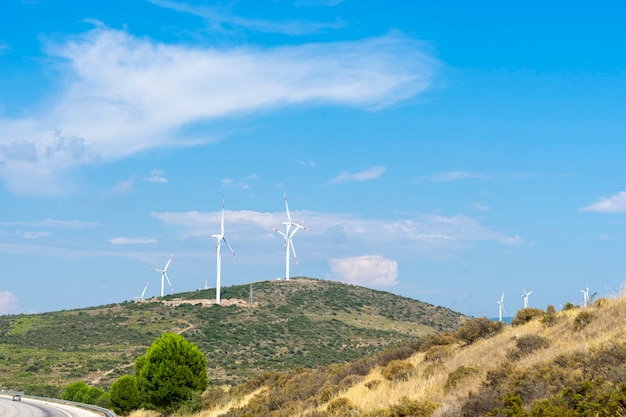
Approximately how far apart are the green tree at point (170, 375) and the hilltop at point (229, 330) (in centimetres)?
2428

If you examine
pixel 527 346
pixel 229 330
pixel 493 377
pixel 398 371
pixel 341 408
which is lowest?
pixel 341 408

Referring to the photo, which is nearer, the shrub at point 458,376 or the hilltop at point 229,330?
the shrub at point 458,376

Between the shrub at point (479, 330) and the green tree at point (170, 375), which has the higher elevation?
the shrub at point (479, 330)

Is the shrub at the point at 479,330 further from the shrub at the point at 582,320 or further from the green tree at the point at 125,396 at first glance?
the green tree at the point at 125,396

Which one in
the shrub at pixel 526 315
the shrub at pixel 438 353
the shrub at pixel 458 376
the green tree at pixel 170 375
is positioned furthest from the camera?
the green tree at pixel 170 375

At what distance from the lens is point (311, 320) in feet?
355

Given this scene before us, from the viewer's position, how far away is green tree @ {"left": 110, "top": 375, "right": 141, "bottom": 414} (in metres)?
49.0

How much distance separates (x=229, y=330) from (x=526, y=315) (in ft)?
252

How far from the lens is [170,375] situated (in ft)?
128

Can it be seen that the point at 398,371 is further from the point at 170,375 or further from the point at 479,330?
the point at 170,375

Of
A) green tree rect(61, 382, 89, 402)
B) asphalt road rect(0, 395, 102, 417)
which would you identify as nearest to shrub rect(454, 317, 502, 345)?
asphalt road rect(0, 395, 102, 417)

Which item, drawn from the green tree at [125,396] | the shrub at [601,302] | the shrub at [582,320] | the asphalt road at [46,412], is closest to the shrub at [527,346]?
the shrub at [582,320]

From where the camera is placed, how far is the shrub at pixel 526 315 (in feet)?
82.2

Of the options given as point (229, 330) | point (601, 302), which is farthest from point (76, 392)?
point (601, 302)
